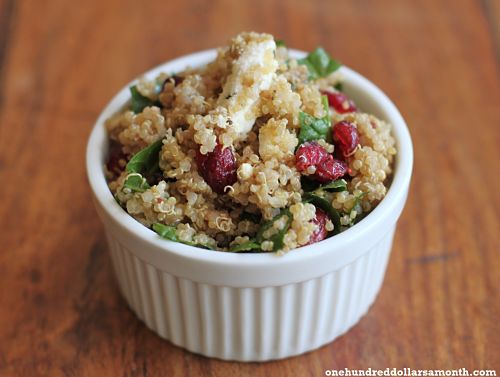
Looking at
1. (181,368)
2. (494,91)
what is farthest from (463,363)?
(494,91)

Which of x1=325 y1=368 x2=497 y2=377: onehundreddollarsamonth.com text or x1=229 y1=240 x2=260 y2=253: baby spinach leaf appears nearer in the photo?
x1=229 y1=240 x2=260 y2=253: baby spinach leaf

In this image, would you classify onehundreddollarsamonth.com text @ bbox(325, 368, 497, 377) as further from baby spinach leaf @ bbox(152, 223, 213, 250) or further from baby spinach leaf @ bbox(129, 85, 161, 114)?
baby spinach leaf @ bbox(129, 85, 161, 114)

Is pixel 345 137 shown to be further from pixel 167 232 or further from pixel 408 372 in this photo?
pixel 408 372

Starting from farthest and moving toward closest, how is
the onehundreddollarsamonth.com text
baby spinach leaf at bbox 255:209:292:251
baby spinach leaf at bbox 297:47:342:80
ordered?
baby spinach leaf at bbox 297:47:342:80 < the onehundreddollarsamonth.com text < baby spinach leaf at bbox 255:209:292:251

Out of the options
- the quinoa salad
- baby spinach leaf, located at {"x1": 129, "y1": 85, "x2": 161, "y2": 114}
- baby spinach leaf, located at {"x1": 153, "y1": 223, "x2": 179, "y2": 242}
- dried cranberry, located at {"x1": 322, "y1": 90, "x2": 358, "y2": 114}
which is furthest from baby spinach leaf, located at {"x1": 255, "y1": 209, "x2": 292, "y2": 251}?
baby spinach leaf, located at {"x1": 129, "y1": 85, "x2": 161, "y2": 114}

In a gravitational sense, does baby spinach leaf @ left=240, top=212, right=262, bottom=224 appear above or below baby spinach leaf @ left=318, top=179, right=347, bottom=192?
below

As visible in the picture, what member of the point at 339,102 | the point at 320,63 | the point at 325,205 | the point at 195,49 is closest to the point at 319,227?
the point at 325,205

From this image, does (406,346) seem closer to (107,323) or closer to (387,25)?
(107,323)
